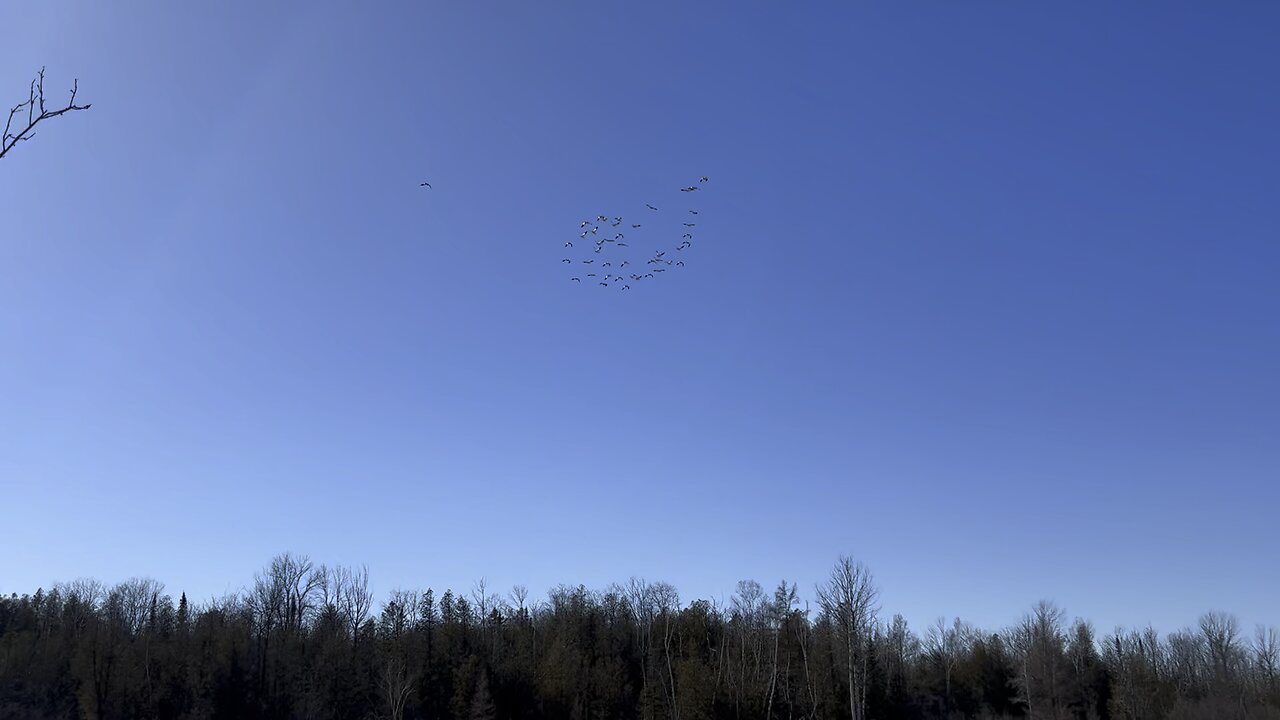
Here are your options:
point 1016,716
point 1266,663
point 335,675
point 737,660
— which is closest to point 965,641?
point 1016,716

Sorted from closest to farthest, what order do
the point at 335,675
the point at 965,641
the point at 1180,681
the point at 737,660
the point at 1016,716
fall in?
the point at 335,675 → the point at 737,660 → the point at 1016,716 → the point at 1180,681 → the point at 965,641

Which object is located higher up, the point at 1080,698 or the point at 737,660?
the point at 737,660

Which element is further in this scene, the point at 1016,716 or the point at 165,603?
the point at 165,603

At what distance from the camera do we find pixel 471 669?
7731 cm

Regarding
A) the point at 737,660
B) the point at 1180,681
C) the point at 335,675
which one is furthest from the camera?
the point at 1180,681

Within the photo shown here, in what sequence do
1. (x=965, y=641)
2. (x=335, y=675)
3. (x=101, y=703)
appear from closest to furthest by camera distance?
1. (x=101, y=703)
2. (x=335, y=675)
3. (x=965, y=641)

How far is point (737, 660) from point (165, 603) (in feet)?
221

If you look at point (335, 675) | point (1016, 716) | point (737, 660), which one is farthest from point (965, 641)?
point (335, 675)

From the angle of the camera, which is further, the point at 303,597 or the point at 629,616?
the point at 629,616

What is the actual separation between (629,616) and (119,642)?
50293 millimetres

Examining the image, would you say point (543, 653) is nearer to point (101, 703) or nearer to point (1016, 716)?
point (101, 703)

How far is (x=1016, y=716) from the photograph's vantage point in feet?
310

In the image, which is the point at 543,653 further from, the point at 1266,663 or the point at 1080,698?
the point at 1266,663

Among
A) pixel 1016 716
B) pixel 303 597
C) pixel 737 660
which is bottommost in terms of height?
pixel 1016 716
